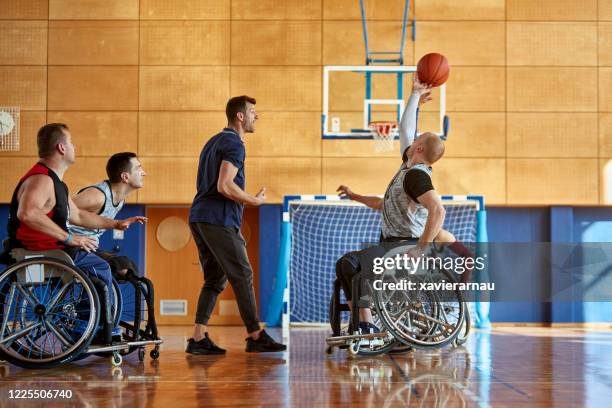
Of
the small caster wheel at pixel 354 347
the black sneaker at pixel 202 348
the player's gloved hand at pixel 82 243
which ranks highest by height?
the player's gloved hand at pixel 82 243

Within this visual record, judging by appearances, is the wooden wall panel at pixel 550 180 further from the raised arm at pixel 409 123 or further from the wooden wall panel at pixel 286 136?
the raised arm at pixel 409 123

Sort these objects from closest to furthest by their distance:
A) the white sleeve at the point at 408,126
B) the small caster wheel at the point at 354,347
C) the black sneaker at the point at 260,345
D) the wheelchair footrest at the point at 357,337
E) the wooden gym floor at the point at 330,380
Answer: the wooden gym floor at the point at 330,380
the wheelchair footrest at the point at 357,337
the small caster wheel at the point at 354,347
the black sneaker at the point at 260,345
the white sleeve at the point at 408,126

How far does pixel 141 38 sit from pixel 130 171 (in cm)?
536

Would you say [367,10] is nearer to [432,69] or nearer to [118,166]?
[432,69]

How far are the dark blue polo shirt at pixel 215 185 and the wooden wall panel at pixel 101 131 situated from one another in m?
4.88

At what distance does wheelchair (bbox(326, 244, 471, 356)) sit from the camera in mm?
3750

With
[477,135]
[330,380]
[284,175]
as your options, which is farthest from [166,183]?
[330,380]

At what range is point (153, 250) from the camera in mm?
9398

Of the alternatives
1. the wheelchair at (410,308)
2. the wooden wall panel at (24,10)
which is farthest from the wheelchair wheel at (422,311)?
the wooden wall panel at (24,10)

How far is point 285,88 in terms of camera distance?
29.9 ft

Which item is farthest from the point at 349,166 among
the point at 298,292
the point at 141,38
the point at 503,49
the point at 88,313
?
the point at 88,313

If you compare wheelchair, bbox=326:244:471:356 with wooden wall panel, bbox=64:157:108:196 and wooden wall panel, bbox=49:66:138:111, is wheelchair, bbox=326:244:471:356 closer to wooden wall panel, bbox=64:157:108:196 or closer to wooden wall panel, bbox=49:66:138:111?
wooden wall panel, bbox=64:157:108:196

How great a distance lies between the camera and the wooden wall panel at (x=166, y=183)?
29.7 feet

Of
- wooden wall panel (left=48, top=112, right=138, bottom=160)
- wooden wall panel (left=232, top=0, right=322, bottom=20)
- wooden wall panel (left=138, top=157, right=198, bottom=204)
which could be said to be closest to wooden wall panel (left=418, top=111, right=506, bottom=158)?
wooden wall panel (left=232, top=0, right=322, bottom=20)
